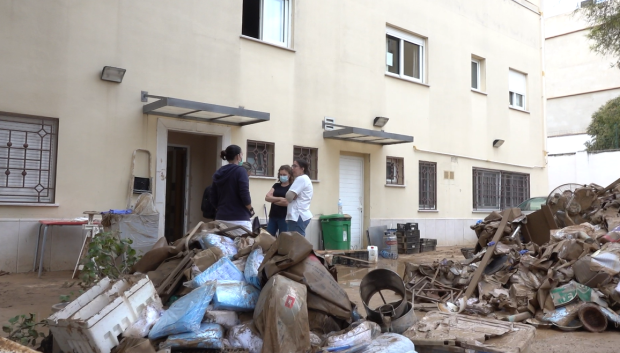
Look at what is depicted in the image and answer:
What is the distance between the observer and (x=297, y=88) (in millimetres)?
10930

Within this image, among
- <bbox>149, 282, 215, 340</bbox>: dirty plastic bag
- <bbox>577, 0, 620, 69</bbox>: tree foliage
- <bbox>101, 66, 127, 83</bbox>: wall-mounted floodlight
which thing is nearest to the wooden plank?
<bbox>149, 282, 215, 340</bbox>: dirty plastic bag

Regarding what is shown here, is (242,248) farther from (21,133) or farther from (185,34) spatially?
(185,34)

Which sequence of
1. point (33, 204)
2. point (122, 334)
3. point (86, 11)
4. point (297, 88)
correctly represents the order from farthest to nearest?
point (297, 88), point (86, 11), point (33, 204), point (122, 334)

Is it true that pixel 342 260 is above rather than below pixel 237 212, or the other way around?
below

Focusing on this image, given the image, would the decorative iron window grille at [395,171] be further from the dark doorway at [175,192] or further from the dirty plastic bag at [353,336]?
the dirty plastic bag at [353,336]

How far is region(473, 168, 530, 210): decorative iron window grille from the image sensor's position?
15727 millimetres

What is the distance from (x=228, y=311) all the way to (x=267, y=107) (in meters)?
6.77

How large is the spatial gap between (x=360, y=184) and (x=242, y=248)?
7.69 metres

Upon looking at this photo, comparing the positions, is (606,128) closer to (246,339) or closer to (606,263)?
(606,263)

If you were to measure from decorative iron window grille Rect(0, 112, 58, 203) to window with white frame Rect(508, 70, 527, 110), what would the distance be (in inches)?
557

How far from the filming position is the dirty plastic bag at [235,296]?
160 inches

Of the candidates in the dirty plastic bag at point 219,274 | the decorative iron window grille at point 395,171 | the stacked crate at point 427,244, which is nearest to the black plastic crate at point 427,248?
the stacked crate at point 427,244

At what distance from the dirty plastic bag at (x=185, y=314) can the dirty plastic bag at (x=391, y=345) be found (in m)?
1.23

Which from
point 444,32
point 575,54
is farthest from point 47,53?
point 575,54
